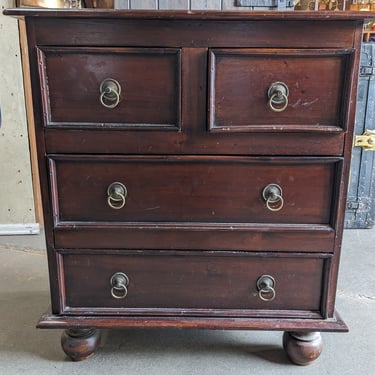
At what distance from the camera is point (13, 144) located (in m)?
1.92

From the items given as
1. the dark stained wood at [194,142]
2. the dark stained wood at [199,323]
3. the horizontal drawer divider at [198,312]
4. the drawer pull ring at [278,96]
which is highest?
the drawer pull ring at [278,96]

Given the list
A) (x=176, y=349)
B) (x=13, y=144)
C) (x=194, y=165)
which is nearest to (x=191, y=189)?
(x=194, y=165)

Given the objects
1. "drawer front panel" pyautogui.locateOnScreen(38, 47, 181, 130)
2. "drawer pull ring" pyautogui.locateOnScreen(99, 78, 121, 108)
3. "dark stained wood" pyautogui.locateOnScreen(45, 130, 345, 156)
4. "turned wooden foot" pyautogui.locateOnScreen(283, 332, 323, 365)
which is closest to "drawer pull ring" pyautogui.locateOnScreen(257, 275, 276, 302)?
"turned wooden foot" pyautogui.locateOnScreen(283, 332, 323, 365)

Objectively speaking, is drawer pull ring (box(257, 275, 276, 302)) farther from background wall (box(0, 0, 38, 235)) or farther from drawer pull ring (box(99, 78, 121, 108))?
background wall (box(0, 0, 38, 235))

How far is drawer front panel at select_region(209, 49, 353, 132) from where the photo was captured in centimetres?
91

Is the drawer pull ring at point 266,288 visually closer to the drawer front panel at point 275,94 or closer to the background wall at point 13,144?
the drawer front panel at point 275,94

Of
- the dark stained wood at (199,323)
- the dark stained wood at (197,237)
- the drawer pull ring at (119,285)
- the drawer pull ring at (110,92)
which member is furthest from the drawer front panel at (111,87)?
the dark stained wood at (199,323)

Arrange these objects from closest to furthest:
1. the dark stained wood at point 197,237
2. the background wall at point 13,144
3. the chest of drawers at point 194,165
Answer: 1. the chest of drawers at point 194,165
2. the dark stained wood at point 197,237
3. the background wall at point 13,144

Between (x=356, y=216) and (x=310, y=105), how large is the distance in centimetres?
140

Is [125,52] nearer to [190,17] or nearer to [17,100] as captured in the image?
[190,17]

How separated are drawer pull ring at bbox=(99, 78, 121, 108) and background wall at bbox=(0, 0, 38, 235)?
1.10 m

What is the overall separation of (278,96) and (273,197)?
0.77 feet

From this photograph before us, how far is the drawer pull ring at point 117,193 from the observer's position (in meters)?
0.99

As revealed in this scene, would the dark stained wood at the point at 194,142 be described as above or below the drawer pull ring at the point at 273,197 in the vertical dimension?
above
